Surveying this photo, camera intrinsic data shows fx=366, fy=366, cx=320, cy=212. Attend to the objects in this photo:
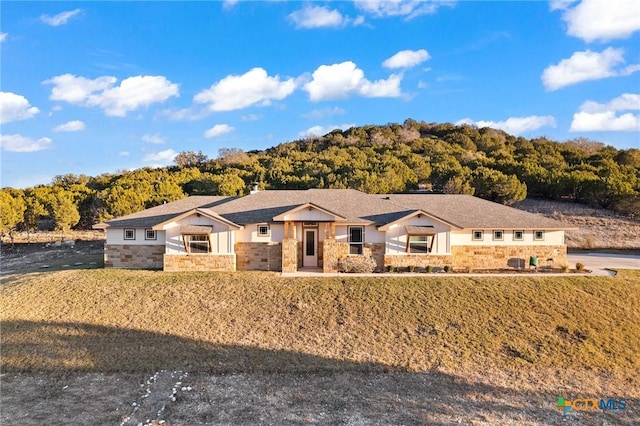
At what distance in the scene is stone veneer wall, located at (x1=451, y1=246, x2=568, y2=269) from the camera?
20578 millimetres

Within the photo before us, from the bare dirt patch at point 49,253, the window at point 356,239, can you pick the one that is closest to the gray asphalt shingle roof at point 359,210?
the window at point 356,239

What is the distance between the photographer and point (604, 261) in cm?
2316

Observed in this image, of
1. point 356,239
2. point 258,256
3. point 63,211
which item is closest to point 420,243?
point 356,239

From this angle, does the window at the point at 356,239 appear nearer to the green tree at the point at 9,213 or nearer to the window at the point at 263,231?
the window at the point at 263,231

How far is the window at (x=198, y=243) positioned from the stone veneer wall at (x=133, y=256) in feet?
7.35

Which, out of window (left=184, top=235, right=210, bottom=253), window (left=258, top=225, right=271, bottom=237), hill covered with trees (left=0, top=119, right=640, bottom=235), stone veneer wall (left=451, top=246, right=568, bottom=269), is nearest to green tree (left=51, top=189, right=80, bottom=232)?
hill covered with trees (left=0, top=119, right=640, bottom=235)

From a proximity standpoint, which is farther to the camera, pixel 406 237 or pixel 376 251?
pixel 376 251

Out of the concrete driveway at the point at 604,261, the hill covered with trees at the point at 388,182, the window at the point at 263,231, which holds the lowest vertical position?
the concrete driveway at the point at 604,261

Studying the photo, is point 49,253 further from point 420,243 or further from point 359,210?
point 420,243

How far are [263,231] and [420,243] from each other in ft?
28.2

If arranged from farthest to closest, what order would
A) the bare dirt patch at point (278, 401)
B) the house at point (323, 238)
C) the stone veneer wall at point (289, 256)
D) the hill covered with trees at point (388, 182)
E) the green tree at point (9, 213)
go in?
1. the hill covered with trees at point (388, 182)
2. the green tree at point (9, 213)
3. the house at point (323, 238)
4. the stone veneer wall at point (289, 256)
5. the bare dirt patch at point (278, 401)

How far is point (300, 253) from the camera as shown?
2052cm

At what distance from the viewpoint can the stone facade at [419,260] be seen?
1950 cm

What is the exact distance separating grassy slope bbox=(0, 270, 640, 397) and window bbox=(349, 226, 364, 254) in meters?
2.73
